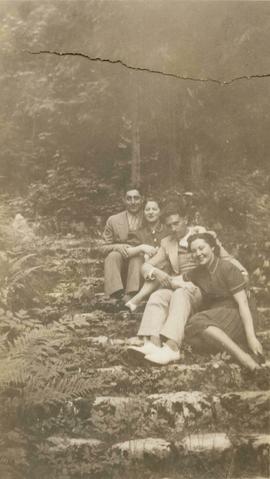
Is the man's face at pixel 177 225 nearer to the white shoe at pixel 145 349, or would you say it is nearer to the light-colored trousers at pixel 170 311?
the light-colored trousers at pixel 170 311

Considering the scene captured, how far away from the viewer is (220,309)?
4.98 m

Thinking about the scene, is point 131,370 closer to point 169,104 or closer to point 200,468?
point 200,468

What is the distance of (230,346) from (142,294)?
0.80 metres

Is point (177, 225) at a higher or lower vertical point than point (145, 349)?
higher

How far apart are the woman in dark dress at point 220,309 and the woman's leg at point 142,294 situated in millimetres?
279

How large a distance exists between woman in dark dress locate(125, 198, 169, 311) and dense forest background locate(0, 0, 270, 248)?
156 millimetres

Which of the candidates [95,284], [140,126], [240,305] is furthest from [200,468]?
[140,126]

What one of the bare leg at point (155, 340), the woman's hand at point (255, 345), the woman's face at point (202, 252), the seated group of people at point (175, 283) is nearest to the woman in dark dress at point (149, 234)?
the seated group of people at point (175, 283)

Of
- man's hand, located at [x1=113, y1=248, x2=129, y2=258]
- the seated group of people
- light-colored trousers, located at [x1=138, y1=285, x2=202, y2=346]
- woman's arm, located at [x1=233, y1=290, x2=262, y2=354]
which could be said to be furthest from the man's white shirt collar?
woman's arm, located at [x1=233, y1=290, x2=262, y2=354]

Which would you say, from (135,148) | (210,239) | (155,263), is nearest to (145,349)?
(155,263)

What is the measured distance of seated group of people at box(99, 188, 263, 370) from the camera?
491 centimetres

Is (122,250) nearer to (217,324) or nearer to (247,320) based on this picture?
(217,324)

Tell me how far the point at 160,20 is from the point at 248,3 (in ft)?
2.51

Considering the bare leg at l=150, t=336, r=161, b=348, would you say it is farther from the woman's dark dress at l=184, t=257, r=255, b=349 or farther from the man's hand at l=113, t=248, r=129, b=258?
the man's hand at l=113, t=248, r=129, b=258
